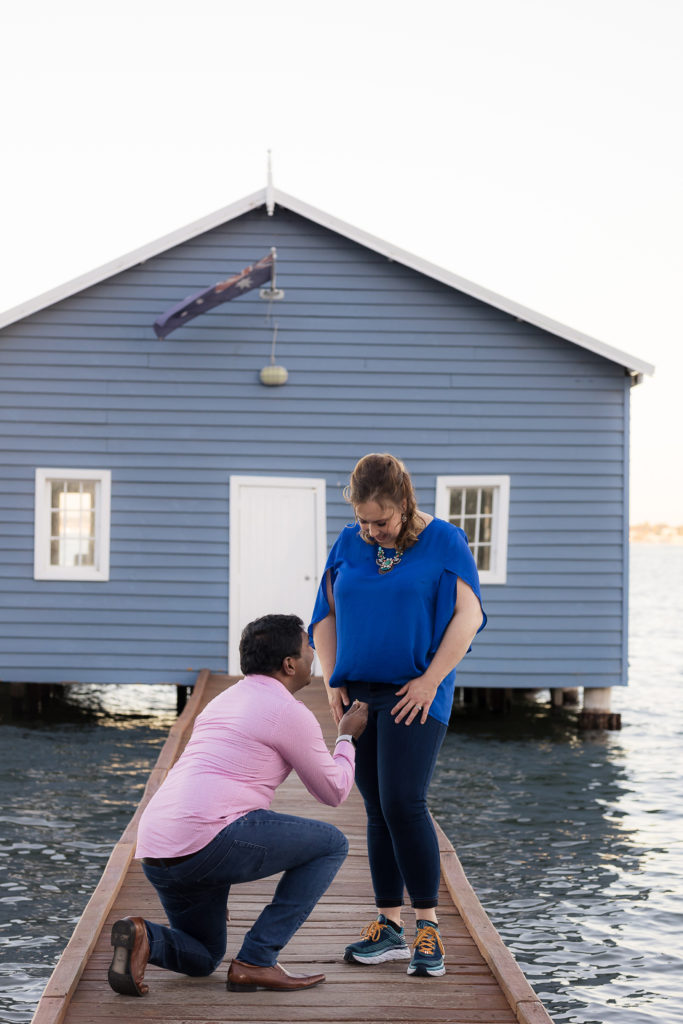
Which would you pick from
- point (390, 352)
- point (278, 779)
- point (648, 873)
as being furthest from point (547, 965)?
point (390, 352)

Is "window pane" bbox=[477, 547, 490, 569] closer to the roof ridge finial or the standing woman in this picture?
the roof ridge finial

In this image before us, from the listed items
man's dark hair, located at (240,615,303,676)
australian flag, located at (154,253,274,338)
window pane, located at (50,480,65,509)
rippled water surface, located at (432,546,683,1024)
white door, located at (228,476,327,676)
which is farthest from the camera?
window pane, located at (50,480,65,509)

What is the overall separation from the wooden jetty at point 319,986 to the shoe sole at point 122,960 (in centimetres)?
5

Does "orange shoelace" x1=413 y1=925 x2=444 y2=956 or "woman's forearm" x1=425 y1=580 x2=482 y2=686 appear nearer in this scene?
"woman's forearm" x1=425 y1=580 x2=482 y2=686

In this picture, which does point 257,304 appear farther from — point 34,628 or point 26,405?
point 34,628

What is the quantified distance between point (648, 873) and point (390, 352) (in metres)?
6.41

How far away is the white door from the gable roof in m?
2.49

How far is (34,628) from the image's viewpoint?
40.7ft

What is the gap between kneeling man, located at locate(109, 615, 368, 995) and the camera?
345cm

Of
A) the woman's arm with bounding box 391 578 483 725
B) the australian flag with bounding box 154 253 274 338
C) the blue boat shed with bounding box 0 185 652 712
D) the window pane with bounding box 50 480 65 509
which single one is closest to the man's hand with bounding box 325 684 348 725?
the woman's arm with bounding box 391 578 483 725

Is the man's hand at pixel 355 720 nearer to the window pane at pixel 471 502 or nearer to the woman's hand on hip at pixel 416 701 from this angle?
the woman's hand on hip at pixel 416 701

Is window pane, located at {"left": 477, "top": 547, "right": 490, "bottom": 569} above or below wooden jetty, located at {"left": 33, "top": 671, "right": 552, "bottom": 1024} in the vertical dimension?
above

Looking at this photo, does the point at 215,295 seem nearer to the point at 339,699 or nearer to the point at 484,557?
the point at 484,557

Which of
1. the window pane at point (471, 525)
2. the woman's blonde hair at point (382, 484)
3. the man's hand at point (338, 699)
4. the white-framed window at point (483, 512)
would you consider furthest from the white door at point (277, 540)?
the woman's blonde hair at point (382, 484)
